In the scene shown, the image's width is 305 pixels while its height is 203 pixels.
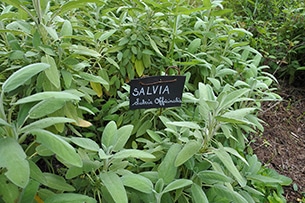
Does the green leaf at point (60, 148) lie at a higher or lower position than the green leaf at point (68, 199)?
higher

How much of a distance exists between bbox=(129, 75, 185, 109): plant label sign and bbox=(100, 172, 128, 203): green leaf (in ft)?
1.26

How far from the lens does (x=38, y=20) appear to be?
1.04m

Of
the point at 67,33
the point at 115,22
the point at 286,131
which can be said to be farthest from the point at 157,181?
the point at 286,131

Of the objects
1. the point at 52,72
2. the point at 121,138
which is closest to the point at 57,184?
the point at 121,138

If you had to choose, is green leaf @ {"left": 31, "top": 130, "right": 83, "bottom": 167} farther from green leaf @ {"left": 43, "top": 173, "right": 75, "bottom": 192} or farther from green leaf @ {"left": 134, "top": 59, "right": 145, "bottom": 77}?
green leaf @ {"left": 134, "top": 59, "right": 145, "bottom": 77}

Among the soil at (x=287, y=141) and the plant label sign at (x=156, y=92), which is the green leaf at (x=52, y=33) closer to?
the plant label sign at (x=156, y=92)

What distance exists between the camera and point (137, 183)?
83 cm

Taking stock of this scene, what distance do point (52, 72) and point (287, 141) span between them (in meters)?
1.53

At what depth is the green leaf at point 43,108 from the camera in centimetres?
73

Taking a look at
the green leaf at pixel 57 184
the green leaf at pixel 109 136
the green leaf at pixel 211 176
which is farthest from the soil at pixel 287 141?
the green leaf at pixel 57 184

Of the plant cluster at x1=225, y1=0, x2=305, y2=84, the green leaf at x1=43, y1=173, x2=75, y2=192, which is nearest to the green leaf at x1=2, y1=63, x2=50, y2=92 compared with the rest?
the green leaf at x1=43, y1=173, x2=75, y2=192

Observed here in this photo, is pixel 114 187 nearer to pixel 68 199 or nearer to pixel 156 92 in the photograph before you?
pixel 68 199

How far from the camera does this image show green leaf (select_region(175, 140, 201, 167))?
901mm

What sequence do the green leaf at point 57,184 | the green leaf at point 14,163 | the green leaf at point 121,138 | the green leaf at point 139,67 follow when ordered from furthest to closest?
the green leaf at point 139,67 → the green leaf at point 121,138 → the green leaf at point 57,184 → the green leaf at point 14,163
